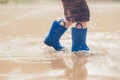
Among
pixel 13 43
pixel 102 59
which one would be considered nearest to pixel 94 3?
pixel 13 43

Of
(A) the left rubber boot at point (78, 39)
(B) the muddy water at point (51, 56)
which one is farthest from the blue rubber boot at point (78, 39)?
(B) the muddy water at point (51, 56)

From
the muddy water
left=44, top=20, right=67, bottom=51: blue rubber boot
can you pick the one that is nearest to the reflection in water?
the muddy water

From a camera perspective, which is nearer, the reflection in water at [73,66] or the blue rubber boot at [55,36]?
the reflection in water at [73,66]

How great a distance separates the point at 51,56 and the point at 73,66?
48 cm

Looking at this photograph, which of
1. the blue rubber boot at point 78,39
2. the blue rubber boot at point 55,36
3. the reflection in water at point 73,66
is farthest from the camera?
the blue rubber boot at point 55,36

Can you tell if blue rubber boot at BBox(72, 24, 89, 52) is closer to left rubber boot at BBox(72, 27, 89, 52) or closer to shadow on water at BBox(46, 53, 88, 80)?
left rubber boot at BBox(72, 27, 89, 52)

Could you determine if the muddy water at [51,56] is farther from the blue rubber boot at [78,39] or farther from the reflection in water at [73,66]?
the blue rubber boot at [78,39]

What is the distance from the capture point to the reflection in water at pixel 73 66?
3293mm

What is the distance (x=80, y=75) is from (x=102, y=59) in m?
0.58

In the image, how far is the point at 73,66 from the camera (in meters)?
3.61

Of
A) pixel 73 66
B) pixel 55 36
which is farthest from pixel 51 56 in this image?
pixel 73 66

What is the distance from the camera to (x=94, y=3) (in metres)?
9.99

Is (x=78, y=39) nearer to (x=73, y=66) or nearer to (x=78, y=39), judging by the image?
(x=78, y=39)

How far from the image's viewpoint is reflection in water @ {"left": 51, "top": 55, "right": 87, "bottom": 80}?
329 cm
